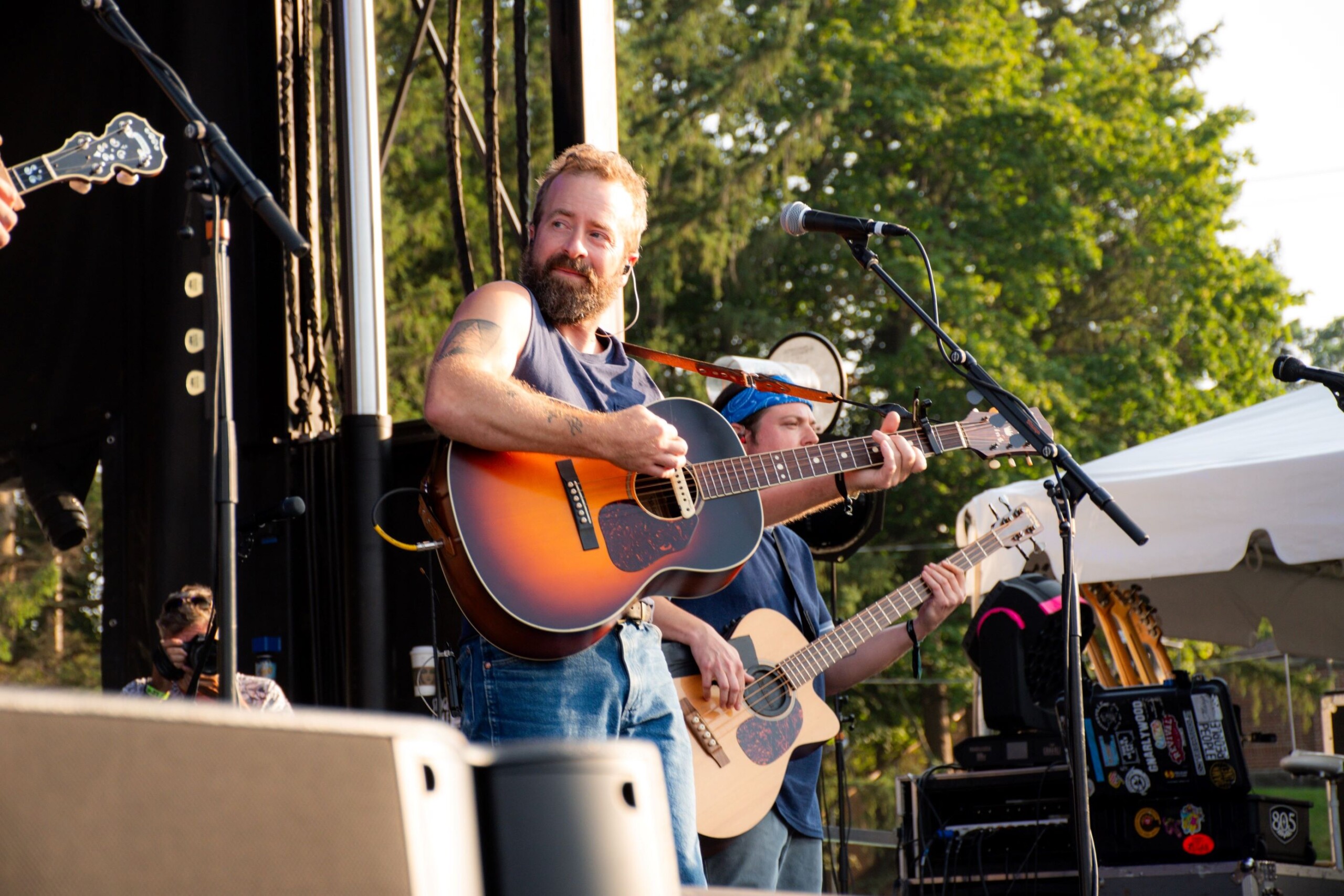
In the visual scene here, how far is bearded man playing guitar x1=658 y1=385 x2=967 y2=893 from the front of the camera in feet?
10.6

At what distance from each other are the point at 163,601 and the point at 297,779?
426 cm

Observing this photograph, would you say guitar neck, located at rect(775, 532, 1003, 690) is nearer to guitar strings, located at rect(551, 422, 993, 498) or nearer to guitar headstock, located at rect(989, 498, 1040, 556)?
guitar headstock, located at rect(989, 498, 1040, 556)

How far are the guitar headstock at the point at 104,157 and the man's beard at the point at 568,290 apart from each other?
182 cm

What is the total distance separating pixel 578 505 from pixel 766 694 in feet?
4.02

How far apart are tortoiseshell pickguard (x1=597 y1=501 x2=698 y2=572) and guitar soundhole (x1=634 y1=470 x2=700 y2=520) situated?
1cm

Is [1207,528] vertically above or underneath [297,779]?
above

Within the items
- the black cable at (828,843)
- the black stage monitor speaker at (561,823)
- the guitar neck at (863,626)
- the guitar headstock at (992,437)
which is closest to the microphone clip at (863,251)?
the guitar headstock at (992,437)

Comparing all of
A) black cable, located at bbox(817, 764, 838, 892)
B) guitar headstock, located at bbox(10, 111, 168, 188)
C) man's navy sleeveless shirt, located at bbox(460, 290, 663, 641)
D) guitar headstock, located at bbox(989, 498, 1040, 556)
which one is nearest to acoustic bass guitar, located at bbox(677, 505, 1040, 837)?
black cable, located at bbox(817, 764, 838, 892)

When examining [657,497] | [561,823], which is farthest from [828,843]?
[561,823]

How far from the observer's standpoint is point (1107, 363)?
1667cm

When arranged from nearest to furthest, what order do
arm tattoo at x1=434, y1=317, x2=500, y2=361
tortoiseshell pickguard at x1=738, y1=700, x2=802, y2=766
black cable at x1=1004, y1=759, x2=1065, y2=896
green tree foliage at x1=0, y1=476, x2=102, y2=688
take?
arm tattoo at x1=434, y1=317, x2=500, y2=361
tortoiseshell pickguard at x1=738, y1=700, x2=802, y2=766
black cable at x1=1004, y1=759, x2=1065, y2=896
green tree foliage at x1=0, y1=476, x2=102, y2=688

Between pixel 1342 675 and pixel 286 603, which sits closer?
pixel 286 603

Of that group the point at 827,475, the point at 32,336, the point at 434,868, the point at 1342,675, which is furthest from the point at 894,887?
the point at 1342,675

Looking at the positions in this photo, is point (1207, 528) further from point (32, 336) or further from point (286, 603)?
point (32, 336)
